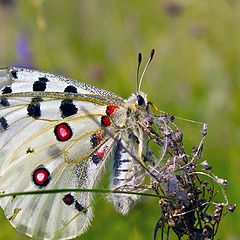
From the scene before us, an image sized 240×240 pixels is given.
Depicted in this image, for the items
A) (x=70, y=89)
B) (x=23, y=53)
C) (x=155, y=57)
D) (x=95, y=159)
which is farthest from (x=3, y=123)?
(x=155, y=57)

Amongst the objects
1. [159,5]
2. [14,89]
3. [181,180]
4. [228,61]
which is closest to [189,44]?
[159,5]

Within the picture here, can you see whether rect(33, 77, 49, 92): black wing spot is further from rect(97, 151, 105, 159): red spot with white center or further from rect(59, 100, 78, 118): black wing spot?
rect(97, 151, 105, 159): red spot with white center

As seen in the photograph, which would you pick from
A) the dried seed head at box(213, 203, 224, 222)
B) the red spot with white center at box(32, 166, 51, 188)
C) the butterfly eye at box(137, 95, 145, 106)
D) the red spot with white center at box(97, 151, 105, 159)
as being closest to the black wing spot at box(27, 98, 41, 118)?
the red spot with white center at box(32, 166, 51, 188)

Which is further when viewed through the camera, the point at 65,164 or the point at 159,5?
the point at 159,5

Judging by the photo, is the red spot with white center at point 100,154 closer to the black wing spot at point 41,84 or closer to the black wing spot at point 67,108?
the black wing spot at point 67,108

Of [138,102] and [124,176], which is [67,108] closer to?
[138,102]

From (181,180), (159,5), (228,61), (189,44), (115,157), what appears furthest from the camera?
(159,5)

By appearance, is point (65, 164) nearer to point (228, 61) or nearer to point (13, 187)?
point (13, 187)
